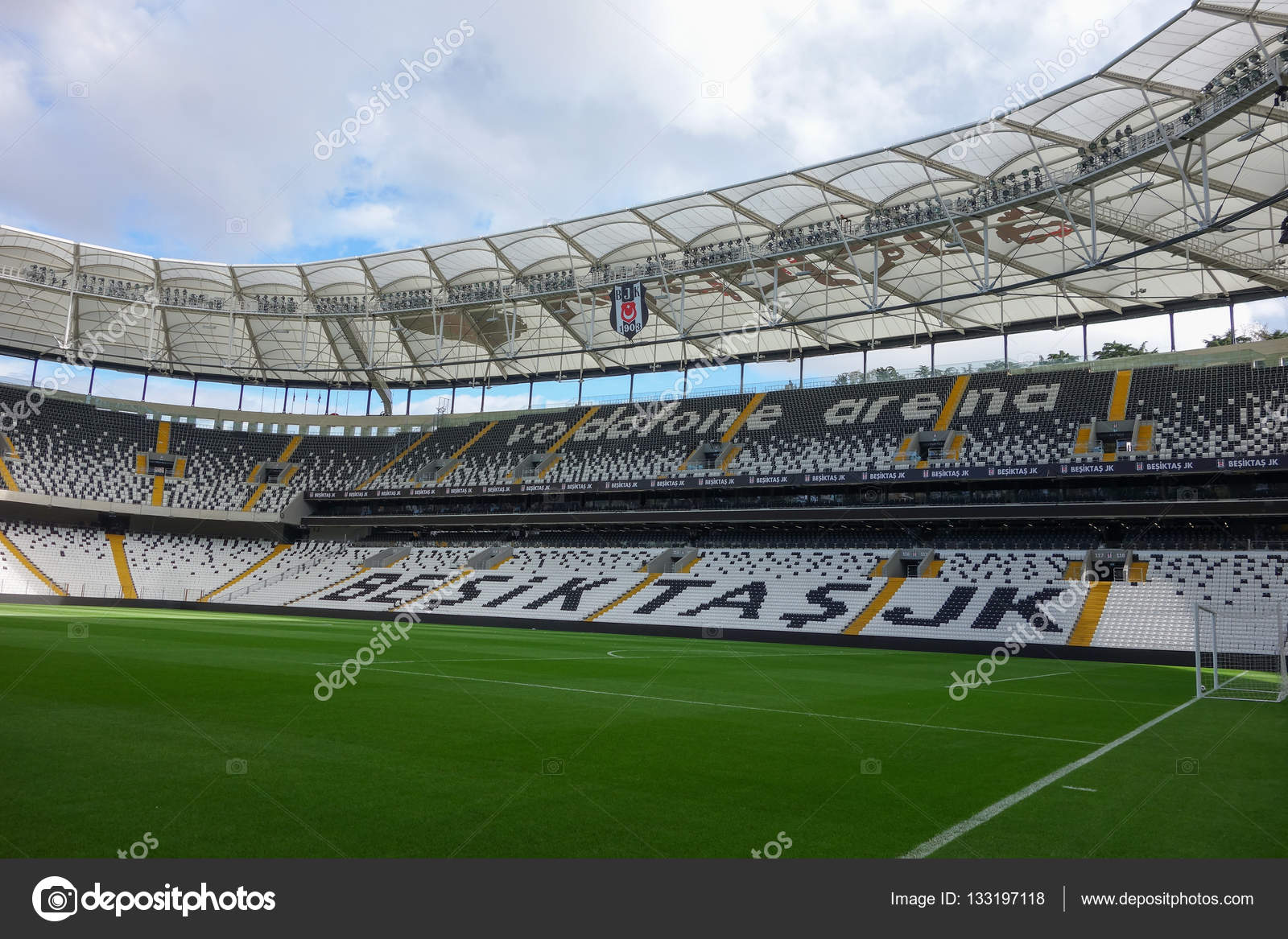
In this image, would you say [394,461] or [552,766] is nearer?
[552,766]

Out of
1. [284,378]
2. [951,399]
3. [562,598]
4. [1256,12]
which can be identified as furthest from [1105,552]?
[284,378]

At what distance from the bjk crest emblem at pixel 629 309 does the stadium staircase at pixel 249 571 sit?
29.4 meters

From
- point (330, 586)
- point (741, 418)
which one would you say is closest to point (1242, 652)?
point (741, 418)

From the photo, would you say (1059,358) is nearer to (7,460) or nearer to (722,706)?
(722,706)

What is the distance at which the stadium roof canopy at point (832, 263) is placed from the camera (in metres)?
28.7

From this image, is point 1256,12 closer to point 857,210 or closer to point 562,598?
point 857,210

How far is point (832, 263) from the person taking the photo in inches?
1692

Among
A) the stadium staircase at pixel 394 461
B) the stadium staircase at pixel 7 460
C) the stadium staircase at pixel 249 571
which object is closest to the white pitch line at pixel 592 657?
the stadium staircase at pixel 249 571

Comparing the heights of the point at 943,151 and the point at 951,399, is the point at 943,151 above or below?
above

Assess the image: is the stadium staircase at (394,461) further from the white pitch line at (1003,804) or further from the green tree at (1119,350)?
the white pitch line at (1003,804)

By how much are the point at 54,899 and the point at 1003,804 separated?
7.32 metres

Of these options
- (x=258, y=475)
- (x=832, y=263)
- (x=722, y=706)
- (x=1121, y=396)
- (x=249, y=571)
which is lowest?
(x=722, y=706)

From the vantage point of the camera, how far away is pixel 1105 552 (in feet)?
124

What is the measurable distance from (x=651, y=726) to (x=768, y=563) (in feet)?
112
